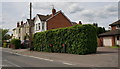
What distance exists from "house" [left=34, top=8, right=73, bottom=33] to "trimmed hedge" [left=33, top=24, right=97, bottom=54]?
1681cm

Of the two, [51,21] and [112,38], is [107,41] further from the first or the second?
[51,21]

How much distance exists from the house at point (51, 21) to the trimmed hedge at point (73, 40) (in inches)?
662

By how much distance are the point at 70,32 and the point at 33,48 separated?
9512mm

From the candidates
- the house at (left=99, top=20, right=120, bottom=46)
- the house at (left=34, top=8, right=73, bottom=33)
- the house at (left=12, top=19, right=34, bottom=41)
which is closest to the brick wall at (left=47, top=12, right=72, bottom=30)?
the house at (left=34, top=8, right=73, bottom=33)

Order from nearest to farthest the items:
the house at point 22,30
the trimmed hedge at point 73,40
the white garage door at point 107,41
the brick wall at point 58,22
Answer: the trimmed hedge at point 73,40, the white garage door at point 107,41, the brick wall at point 58,22, the house at point 22,30

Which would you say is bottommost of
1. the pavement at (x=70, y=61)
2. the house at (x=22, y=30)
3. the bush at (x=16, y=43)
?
the pavement at (x=70, y=61)

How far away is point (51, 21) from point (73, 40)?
22.2m

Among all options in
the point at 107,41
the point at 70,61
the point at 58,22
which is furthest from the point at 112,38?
the point at 70,61

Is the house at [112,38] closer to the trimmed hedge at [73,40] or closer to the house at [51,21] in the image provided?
the house at [51,21]

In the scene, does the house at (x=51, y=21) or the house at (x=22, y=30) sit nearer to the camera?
the house at (x=51, y=21)

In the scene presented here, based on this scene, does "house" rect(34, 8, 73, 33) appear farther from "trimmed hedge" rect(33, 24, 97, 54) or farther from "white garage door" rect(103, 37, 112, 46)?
"trimmed hedge" rect(33, 24, 97, 54)

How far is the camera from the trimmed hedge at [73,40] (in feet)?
53.5

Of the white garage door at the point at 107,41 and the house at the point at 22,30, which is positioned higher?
the house at the point at 22,30

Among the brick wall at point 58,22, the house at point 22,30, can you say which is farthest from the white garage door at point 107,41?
the house at point 22,30
